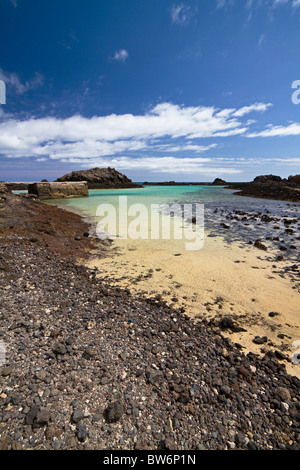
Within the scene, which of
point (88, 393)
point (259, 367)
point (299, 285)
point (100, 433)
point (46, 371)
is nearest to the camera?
point (100, 433)

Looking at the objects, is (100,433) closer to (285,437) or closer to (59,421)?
(59,421)

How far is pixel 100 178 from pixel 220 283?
232ft

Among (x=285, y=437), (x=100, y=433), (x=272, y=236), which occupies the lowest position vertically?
(x=285, y=437)

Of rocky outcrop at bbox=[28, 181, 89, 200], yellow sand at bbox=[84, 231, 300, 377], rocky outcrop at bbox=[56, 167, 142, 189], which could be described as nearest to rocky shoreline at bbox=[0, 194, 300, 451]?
yellow sand at bbox=[84, 231, 300, 377]

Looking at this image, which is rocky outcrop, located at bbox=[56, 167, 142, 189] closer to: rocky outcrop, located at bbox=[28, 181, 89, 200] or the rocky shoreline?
rocky outcrop, located at bbox=[28, 181, 89, 200]

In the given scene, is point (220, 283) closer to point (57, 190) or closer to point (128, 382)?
point (128, 382)

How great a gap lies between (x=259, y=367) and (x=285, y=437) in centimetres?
89

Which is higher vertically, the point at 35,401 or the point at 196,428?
the point at 35,401

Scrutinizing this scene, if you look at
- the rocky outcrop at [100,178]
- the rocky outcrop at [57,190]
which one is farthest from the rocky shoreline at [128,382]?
the rocky outcrop at [100,178]

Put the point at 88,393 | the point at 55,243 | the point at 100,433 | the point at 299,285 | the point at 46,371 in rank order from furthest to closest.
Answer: the point at 55,243 → the point at 299,285 → the point at 46,371 → the point at 88,393 → the point at 100,433

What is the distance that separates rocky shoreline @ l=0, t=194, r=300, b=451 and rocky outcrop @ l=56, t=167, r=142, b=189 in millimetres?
66033

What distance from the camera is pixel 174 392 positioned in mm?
2588

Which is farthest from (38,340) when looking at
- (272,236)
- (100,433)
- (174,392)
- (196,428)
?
(272,236)

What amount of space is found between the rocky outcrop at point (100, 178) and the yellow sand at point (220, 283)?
204 ft
